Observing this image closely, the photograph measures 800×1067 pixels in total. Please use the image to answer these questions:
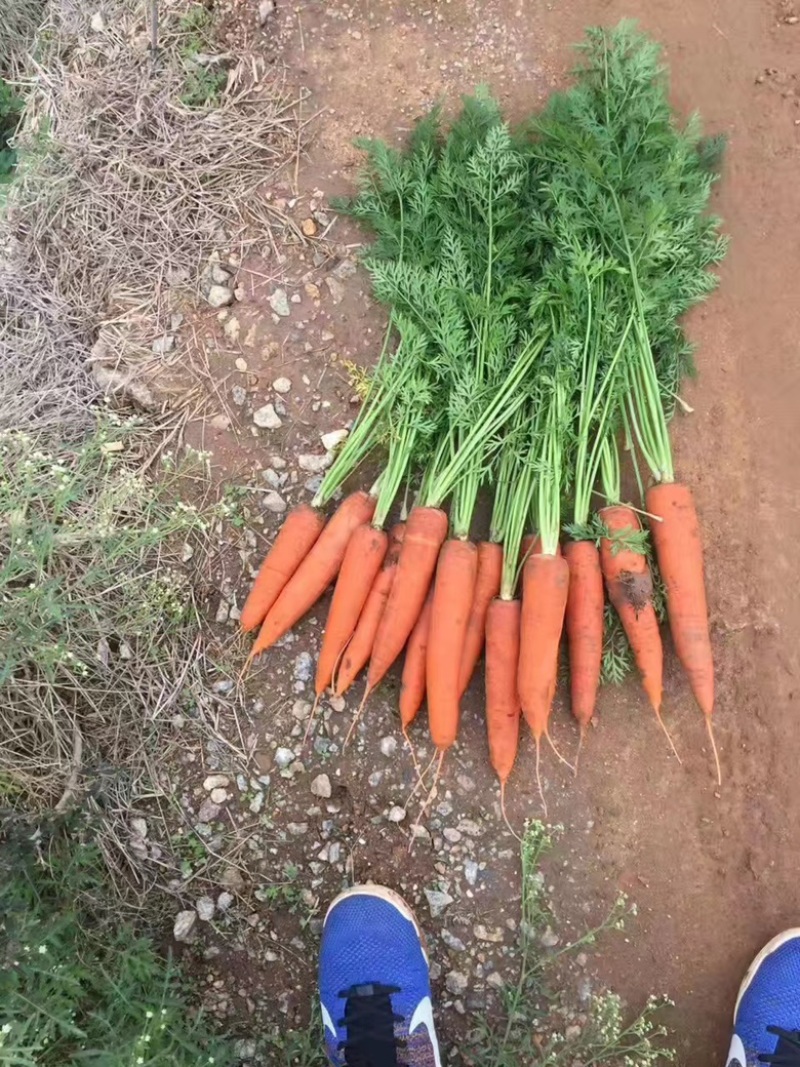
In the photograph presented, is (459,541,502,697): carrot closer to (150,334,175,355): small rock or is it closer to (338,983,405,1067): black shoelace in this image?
(338,983,405,1067): black shoelace

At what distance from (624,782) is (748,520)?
867mm

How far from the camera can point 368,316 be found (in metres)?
2.61

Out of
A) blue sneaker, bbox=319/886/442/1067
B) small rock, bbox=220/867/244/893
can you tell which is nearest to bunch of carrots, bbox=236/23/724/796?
blue sneaker, bbox=319/886/442/1067

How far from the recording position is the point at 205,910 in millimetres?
2418

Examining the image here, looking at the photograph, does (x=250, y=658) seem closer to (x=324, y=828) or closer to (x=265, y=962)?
(x=324, y=828)

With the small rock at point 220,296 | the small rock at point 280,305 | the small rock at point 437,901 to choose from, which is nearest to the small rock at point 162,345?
the small rock at point 220,296

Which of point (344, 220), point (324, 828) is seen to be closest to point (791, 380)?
point (344, 220)

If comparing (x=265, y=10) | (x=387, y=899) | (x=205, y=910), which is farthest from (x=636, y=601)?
(x=265, y=10)

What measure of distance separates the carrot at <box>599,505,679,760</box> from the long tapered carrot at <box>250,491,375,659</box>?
2.44ft

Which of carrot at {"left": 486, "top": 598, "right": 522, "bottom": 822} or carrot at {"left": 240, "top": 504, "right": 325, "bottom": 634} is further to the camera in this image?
carrot at {"left": 240, "top": 504, "right": 325, "bottom": 634}

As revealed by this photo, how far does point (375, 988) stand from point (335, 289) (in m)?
2.11

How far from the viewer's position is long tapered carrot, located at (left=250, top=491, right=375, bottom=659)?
96.2 inches

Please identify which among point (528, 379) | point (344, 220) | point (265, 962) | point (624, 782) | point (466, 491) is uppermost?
point (344, 220)

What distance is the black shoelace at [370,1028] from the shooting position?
2.27 m
